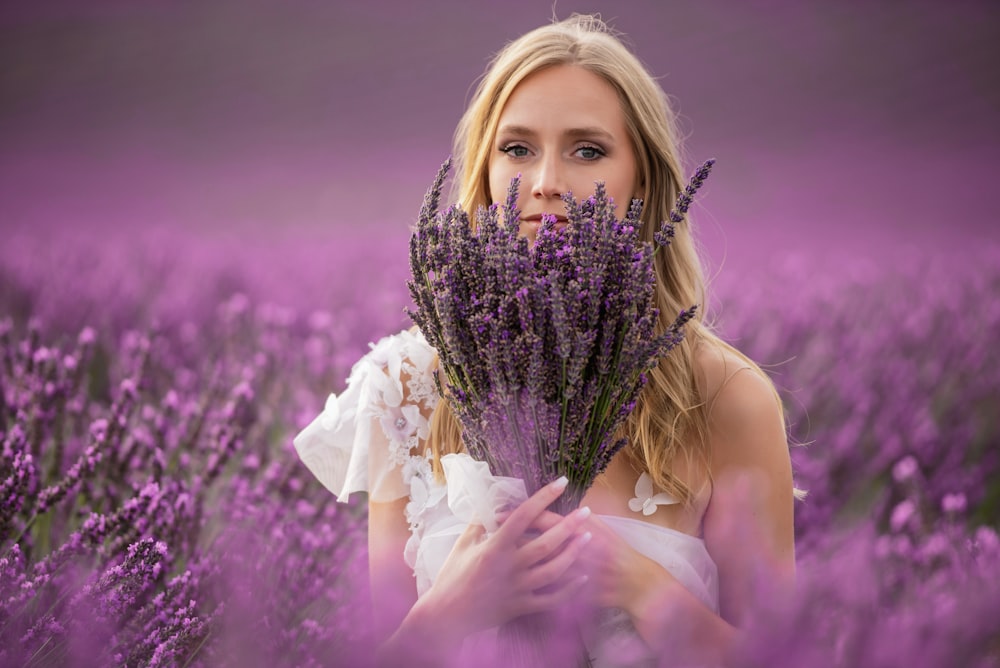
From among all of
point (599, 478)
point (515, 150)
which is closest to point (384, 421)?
point (599, 478)

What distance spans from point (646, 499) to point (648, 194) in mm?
564

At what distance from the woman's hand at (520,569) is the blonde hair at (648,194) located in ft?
1.23

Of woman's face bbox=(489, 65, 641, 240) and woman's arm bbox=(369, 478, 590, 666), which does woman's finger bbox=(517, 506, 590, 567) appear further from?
woman's face bbox=(489, 65, 641, 240)

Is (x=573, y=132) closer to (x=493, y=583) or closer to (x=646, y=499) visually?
(x=646, y=499)

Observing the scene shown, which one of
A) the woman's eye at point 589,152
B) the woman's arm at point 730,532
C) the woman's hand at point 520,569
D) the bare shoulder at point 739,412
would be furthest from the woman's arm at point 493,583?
the woman's eye at point 589,152

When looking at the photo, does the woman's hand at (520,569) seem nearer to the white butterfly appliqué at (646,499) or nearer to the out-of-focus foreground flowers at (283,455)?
the out-of-focus foreground flowers at (283,455)

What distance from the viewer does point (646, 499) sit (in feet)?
4.98

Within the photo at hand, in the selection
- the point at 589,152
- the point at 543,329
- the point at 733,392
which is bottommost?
the point at 733,392

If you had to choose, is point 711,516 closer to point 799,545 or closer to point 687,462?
point 687,462

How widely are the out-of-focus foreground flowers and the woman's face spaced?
69 cm

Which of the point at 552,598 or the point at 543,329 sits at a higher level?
the point at 543,329

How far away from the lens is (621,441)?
115 cm

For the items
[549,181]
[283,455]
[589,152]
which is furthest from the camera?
[283,455]

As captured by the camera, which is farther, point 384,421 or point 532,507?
point 384,421
